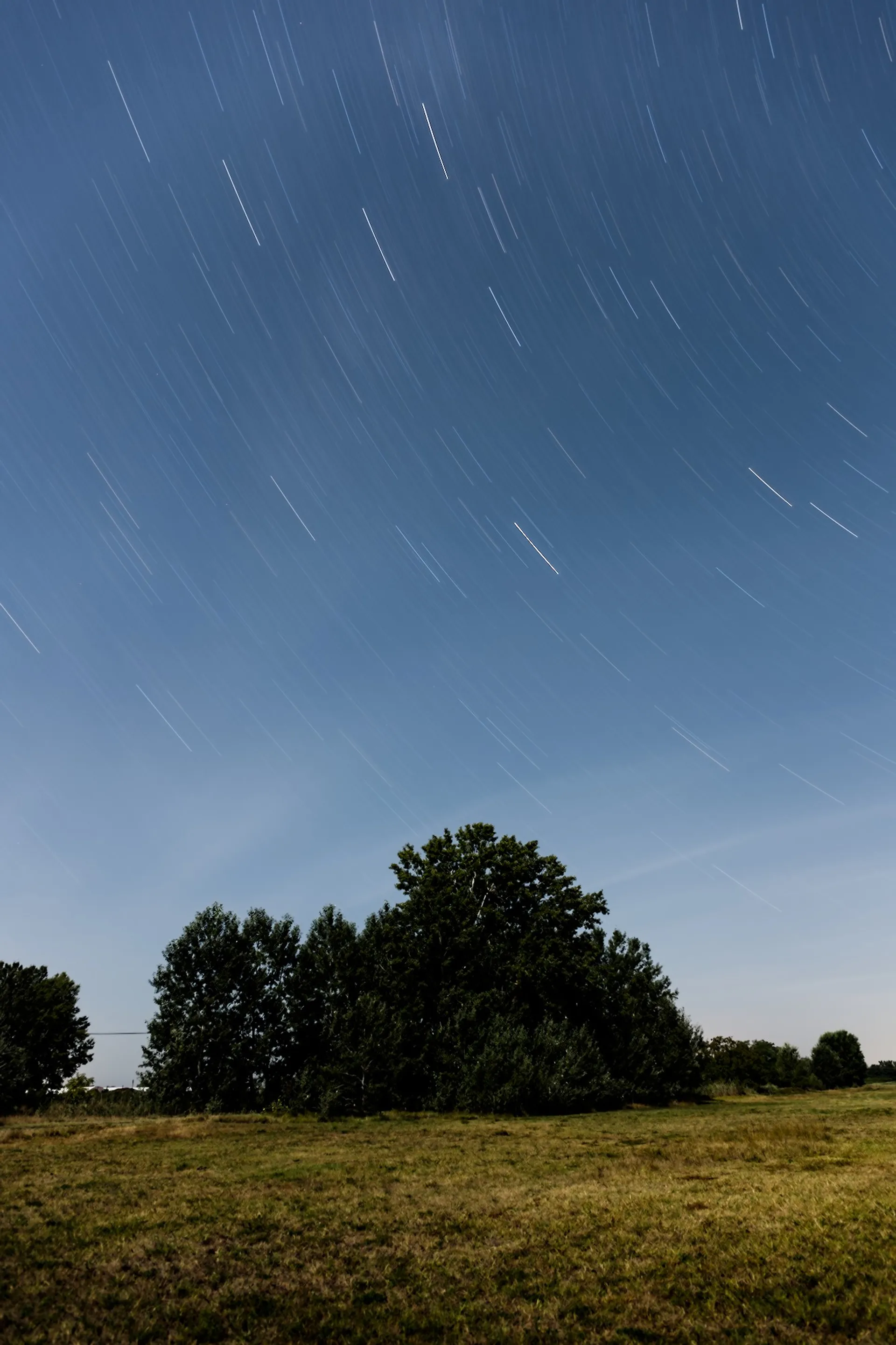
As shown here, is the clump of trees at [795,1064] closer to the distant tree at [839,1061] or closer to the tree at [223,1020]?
the distant tree at [839,1061]

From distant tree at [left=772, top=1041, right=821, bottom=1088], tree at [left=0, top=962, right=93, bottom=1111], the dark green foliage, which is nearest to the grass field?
tree at [left=0, top=962, right=93, bottom=1111]

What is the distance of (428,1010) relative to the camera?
52062mm

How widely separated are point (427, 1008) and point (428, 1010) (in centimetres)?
18

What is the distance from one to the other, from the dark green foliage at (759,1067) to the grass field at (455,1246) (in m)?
109

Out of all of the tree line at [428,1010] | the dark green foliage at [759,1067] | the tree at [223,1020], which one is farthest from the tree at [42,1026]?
the dark green foliage at [759,1067]

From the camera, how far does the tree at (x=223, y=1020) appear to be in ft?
159

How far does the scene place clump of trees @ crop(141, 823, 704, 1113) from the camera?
46.0 metres

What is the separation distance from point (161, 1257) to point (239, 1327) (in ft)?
11.4

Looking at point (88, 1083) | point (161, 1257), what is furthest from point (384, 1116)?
point (88, 1083)

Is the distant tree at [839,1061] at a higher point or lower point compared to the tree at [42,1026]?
lower

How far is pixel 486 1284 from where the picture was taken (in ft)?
32.3

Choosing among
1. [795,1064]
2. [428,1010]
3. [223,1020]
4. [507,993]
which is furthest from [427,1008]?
[795,1064]

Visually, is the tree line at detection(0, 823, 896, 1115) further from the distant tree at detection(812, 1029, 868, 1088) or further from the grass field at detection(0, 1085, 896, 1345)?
the distant tree at detection(812, 1029, 868, 1088)

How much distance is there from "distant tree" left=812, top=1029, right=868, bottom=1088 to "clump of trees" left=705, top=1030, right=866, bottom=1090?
0.08m
